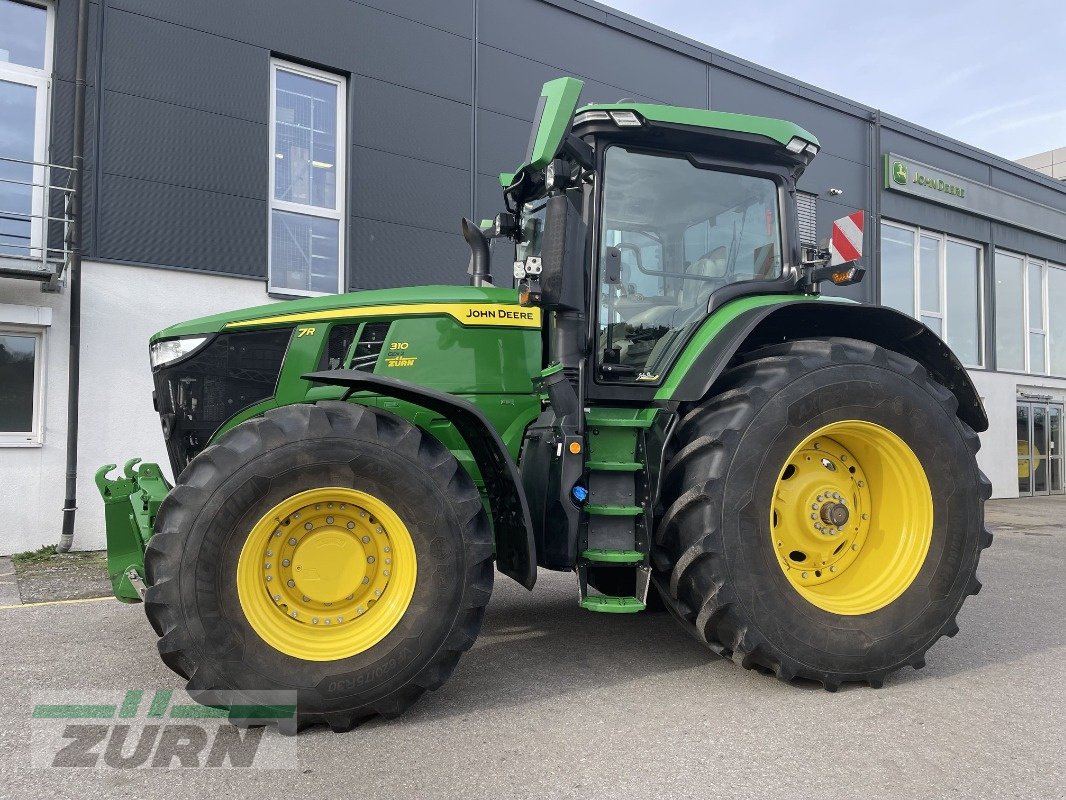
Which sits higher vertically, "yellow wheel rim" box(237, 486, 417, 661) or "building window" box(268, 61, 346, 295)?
"building window" box(268, 61, 346, 295)

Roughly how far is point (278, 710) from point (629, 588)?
1.72m

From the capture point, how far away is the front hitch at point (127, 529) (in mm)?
3562

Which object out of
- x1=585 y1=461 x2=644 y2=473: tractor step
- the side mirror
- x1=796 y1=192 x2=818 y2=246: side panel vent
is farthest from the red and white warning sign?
x1=585 y1=461 x2=644 y2=473: tractor step

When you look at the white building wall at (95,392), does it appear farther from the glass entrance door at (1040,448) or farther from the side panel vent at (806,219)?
the glass entrance door at (1040,448)

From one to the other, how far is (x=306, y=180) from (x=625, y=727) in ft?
25.0

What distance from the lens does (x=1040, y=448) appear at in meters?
17.2

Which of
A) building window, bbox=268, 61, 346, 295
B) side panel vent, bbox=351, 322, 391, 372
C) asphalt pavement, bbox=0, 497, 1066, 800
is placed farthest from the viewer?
building window, bbox=268, 61, 346, 295

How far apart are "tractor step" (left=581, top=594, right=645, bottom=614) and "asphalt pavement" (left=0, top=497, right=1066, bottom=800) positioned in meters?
0.37

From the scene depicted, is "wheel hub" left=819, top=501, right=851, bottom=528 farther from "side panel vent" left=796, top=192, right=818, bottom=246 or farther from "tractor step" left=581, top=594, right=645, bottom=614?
"side panel vent" left=796, top=192, right=818, bottom=246

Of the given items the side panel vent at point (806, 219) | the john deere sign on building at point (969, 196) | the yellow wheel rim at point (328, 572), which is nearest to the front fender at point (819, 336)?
the side panel vent at point (806, 219)

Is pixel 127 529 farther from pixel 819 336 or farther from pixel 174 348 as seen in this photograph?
pixel 819 336

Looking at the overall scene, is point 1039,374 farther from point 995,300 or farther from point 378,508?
point 378,508

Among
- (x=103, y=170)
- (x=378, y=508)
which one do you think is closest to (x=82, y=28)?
(x=103, y=170)

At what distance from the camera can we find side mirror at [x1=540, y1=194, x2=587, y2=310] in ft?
11.6
